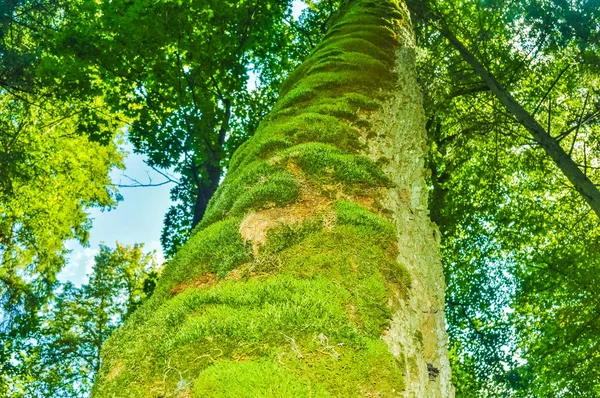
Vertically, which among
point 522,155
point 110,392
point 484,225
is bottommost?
point 110,392

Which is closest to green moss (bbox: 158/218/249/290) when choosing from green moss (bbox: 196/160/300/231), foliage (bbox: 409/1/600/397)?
green moss (bbox: 196/160/300/231)

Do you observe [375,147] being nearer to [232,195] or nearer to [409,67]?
[232,195]

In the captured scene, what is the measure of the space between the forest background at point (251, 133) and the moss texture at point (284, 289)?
169 inches

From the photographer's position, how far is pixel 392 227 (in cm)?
215

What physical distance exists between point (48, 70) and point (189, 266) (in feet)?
25.0

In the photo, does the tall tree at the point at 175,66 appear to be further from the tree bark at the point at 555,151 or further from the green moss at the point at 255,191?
the green moss at the point at 255,191

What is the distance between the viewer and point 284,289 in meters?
1.59

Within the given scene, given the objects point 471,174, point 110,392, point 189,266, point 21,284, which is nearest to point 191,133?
point 189,266

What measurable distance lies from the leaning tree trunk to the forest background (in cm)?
394

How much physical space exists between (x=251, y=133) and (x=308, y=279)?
9537 mm

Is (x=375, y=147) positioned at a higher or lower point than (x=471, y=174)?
lower

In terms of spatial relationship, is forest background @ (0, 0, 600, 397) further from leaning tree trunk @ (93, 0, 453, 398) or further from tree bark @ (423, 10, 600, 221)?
leaning tree trunk @ (93, 0, 453, 398)

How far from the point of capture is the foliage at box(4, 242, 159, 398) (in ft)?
48.2

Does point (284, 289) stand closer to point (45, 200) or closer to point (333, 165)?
point (333, 165)
